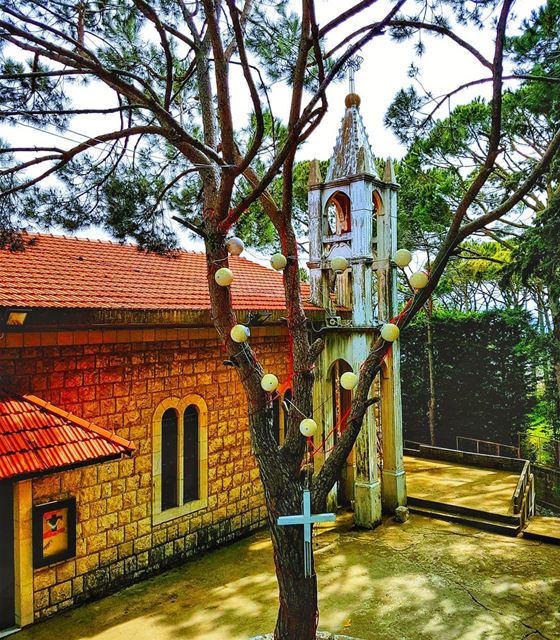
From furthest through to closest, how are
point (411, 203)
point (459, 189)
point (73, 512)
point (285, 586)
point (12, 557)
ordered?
point (411, 203)
point (459, 189)
point (73, 512)
point (12, 557)
point (285, 586)

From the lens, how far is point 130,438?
8055 mm

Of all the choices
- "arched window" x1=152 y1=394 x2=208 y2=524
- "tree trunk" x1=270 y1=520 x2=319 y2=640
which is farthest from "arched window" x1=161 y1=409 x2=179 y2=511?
"tree trunk" x1=270 y1=520 x2=319 y2=640

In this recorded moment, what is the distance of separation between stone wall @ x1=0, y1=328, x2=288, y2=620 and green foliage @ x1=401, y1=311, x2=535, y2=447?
40.1 feet

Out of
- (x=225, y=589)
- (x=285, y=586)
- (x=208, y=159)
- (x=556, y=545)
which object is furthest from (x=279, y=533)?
(x=556, y=545)

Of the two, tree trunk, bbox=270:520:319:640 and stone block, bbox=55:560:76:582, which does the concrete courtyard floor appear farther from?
tree trunk, bbox=270:520:319:640

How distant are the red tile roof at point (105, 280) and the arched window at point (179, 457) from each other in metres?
1.86

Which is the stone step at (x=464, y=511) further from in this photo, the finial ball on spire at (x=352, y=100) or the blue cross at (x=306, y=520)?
the finial ball on spire at (x=352, y=100)

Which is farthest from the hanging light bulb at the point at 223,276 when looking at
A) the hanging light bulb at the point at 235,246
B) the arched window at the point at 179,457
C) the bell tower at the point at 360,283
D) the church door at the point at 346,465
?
the church door at the point at 346,465

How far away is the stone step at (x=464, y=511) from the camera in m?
A: 10.5

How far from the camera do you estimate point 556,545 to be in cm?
970

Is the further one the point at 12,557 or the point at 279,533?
the point at 12,557

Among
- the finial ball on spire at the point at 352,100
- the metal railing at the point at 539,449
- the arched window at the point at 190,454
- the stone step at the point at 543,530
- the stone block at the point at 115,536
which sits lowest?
the metal railing at the point at 539,449

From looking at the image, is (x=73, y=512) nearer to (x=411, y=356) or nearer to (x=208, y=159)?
(x=208, y=159)

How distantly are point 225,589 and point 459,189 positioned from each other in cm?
1441
